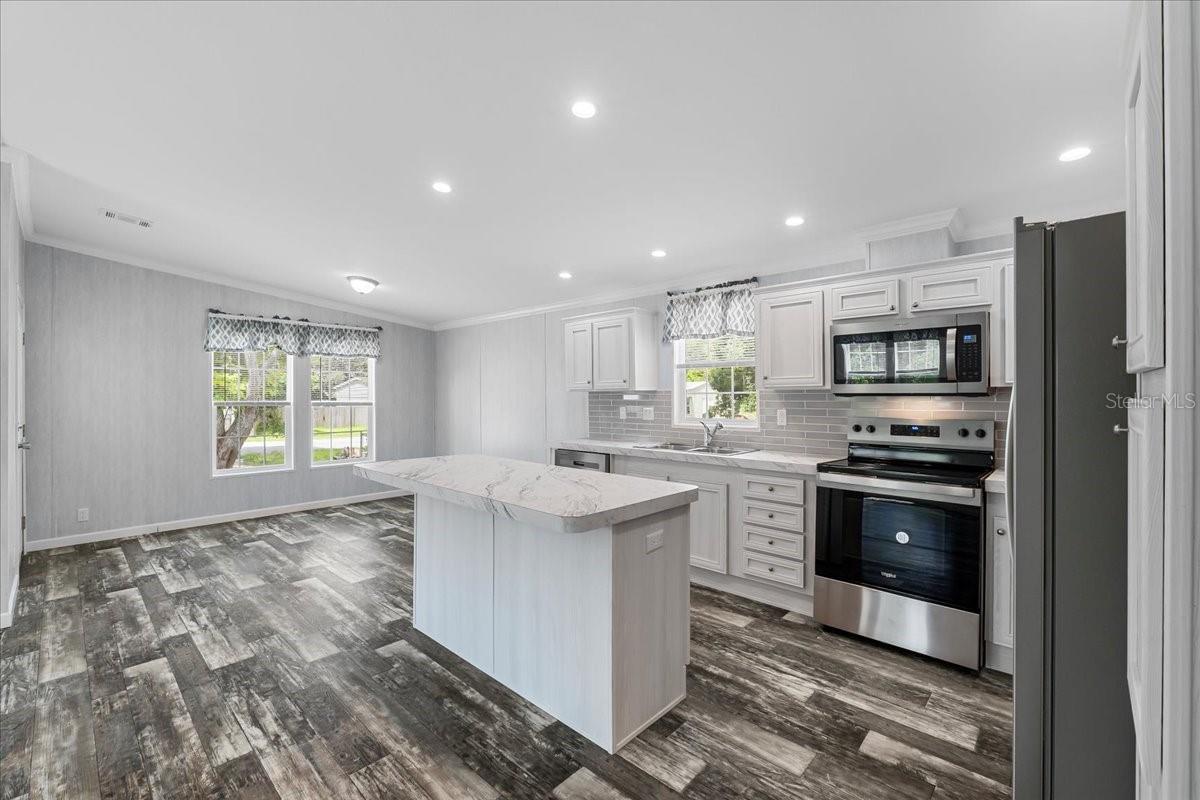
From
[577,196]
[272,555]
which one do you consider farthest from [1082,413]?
[272,555]

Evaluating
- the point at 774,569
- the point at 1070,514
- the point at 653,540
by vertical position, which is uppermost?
the point at 1070,514

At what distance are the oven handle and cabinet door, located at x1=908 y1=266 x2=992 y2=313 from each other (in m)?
1.00

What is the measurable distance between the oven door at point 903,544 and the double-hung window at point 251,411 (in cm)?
588

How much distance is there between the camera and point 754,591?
3.56m

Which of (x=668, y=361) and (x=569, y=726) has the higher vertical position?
(x=668, y=361)

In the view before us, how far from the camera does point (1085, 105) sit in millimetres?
2016

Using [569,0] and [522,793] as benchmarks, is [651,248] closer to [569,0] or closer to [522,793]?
[569,0]

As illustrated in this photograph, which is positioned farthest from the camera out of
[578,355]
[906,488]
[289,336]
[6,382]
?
[289,336]

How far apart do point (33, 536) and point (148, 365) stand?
5.65ft

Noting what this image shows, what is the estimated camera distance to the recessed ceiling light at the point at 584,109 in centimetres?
228

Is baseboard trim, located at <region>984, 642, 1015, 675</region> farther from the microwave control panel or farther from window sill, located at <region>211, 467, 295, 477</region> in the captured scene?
window sill, located at <region>211, 467, 295, 477</region>

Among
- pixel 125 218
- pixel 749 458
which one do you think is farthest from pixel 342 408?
pixel 749 458

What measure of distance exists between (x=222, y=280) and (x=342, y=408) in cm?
190

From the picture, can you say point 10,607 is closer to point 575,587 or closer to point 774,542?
point 575,587
